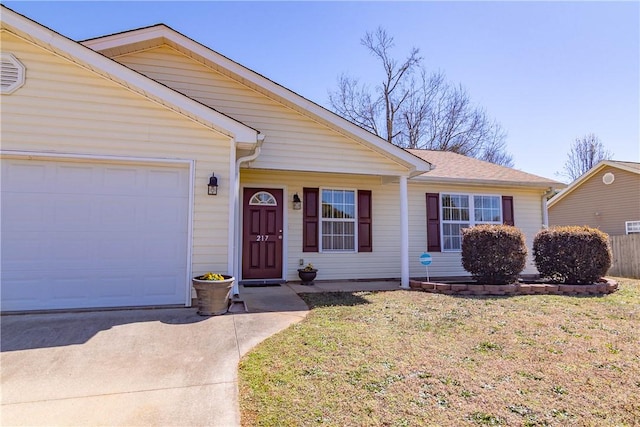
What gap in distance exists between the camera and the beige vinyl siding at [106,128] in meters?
4.96

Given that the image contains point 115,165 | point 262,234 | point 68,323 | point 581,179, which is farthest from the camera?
point 581,179

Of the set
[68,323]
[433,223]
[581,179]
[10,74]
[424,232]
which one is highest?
[581,179]

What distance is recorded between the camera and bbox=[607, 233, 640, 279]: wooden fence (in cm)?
1202

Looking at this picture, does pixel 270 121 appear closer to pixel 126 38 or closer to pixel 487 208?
pixel 126 38

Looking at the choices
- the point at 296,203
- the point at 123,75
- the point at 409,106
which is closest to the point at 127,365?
the point at 123,75

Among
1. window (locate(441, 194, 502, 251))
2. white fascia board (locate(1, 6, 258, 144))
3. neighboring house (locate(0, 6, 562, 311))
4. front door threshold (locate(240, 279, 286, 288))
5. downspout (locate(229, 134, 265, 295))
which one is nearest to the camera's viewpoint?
white fascia board (locate(1, 6, 258, 144))

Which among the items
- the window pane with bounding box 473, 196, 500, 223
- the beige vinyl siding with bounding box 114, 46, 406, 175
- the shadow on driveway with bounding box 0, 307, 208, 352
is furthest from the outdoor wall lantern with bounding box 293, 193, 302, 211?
the window pane with bounding box 473, 196, 500, 223

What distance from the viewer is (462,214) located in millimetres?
9719

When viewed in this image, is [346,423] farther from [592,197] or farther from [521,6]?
[592,197]

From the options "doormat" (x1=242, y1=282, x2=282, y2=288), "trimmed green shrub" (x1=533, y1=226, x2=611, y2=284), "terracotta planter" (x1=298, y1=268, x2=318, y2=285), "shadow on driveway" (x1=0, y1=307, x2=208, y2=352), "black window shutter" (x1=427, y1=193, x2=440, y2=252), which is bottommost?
"shadow on driveway" (x1=0, y1=307, x2=208, y2=352)

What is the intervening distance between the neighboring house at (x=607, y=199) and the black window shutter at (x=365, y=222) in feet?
37.2

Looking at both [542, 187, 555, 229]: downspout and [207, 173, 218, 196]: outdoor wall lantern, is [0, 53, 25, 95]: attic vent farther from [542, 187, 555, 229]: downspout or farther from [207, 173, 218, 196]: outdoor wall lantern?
[542, 187, 555, 229]: downspout

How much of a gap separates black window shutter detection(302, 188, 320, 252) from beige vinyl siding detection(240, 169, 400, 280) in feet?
0.33

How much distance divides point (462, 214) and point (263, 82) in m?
6.27
